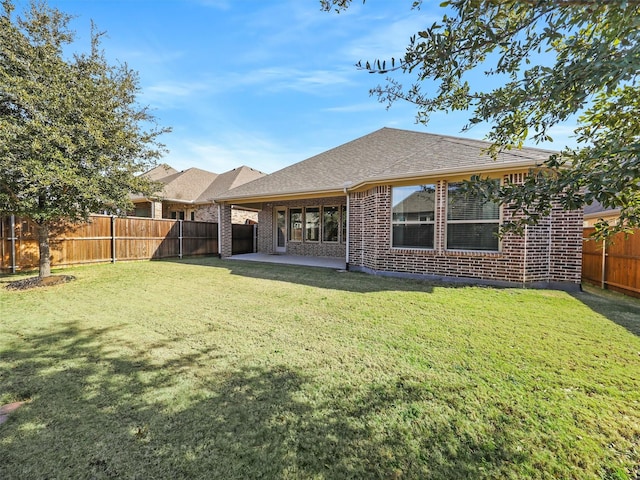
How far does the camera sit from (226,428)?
227cm

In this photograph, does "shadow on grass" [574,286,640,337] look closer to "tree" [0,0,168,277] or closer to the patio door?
"tree" [0,0,168,277]

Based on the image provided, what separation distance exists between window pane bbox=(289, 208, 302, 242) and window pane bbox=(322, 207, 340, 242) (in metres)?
1.47

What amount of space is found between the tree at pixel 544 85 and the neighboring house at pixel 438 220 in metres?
3.01

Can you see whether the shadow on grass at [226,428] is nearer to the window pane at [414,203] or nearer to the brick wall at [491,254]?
the brick wall at [491,254]

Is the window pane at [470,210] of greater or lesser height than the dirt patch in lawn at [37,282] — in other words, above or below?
above

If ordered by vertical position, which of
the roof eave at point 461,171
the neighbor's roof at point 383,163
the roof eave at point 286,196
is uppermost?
the neighbor's roof at point 383,163

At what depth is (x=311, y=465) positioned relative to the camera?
1.95 m

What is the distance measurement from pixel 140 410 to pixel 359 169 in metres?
10.9

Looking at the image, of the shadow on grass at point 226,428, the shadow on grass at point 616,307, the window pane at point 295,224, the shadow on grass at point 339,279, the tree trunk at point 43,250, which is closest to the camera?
the shadow on grass at point 226,428

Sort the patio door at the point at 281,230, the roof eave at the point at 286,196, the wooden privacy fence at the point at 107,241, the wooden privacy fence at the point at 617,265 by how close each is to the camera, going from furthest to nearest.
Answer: the patio door at the point at 281,230 → the roof eave at the point at 286,196 → the wooden privacy fence at the point at 107,241 → the wooden privacy fence at the point at 617,265

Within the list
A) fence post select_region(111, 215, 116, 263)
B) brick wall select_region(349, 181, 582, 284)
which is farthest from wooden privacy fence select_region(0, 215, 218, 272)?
brick wall select_region(349, 181, 582, 284)

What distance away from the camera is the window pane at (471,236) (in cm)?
754

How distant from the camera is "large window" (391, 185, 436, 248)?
27.1 feet

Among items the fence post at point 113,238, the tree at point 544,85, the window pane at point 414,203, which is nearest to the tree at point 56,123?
the fence post at point 113,238
